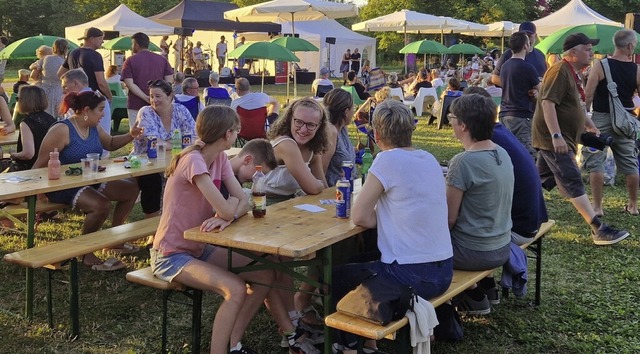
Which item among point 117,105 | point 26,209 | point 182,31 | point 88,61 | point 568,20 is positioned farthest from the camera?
point 182,31

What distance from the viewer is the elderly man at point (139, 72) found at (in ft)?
23.5

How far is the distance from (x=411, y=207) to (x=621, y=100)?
A: 12.7 feet

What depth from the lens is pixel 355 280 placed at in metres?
3.01

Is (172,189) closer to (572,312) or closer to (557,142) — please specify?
(572,312)

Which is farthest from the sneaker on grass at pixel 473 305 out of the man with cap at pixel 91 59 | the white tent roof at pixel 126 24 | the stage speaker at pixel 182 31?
the stage speaker at pixel 182 31

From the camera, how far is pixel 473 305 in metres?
3.72

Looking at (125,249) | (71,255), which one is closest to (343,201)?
(71,255)

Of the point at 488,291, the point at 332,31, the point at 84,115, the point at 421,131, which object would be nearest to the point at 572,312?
the point at 488,291

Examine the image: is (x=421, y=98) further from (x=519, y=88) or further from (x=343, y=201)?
(x=343, y=201)

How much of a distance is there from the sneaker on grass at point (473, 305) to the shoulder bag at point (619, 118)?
2.67 metres

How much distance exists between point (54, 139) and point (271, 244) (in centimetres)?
235

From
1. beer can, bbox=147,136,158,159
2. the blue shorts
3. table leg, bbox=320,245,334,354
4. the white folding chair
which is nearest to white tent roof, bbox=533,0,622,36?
the white folding chair

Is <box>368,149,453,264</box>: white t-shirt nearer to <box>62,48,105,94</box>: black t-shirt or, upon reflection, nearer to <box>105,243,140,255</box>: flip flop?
<box>105,243,140,255</box>: flip flop

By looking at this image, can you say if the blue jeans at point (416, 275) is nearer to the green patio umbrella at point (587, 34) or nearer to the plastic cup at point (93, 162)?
the plastic cup at point (93, 162)
